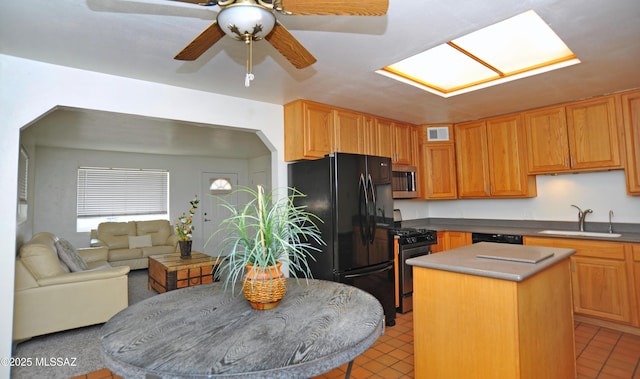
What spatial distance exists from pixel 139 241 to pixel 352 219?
485cm

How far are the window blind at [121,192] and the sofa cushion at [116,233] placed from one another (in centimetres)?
44

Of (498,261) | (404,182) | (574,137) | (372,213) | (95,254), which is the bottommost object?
(95,254)

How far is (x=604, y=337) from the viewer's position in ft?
9.38

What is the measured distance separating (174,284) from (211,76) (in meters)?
2.46

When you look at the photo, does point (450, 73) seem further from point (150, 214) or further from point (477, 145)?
point (150, 214)

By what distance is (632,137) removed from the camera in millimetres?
3102

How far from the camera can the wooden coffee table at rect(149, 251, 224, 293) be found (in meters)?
3.77

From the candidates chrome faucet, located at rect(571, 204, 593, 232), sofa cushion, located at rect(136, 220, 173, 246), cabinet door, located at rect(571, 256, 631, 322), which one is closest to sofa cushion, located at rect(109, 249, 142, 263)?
sofa cushion, located at rect(136, 220, 173, 246)

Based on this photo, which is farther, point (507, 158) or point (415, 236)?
point (507, 158)

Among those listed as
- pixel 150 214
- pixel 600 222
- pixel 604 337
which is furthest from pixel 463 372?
pixel 150 214

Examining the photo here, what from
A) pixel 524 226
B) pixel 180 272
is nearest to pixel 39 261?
pixel 180 272

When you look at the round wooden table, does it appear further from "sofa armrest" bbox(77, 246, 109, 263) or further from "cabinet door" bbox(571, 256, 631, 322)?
"sofa armrest" bbox(77, 246, 109, 263)

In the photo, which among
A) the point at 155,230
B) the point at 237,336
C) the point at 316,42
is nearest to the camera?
the point at 237,336

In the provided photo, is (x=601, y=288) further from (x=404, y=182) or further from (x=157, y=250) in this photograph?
(x=157, y=250)
